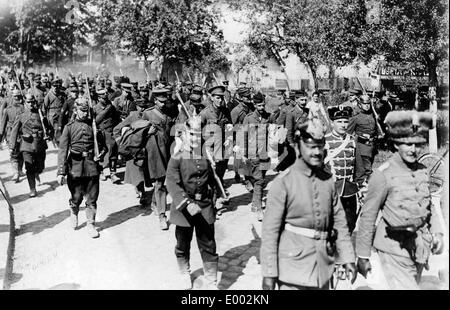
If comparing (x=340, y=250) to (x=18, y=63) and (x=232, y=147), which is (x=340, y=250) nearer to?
(x=232, y=147)

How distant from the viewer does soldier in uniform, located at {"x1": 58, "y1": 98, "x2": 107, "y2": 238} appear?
7798 millimetres

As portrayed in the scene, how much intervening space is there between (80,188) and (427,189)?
5.66 m

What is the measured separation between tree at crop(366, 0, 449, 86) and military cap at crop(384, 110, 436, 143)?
9.35m

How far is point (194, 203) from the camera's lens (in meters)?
5.49

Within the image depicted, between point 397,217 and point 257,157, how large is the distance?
14.9 ft

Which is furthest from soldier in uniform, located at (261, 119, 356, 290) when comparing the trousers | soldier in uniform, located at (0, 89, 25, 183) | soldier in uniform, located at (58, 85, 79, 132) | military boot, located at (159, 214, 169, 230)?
soldier in uniform, located at (58, 85, 79, 132)

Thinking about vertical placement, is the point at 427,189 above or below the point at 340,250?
Answer: above

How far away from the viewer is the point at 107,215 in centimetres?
902

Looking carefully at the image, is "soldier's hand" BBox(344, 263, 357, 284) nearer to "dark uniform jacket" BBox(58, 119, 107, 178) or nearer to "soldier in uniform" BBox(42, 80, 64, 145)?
"dark uniform jacket" BBox(58, 119, 107, 178)

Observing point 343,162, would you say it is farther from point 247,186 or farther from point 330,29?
point 330,29

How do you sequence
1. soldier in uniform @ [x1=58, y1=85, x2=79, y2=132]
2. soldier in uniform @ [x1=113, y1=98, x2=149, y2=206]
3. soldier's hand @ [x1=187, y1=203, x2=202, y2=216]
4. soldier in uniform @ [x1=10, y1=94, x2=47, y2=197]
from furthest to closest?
soldier in uniform @ [x1=58, y1=85, x2=79, y2=132] → soldier in uniform @ [x1=10, y1=94, x2=47, y2=197] → soldier in uniform @ [x1=113, y1=98, x2=149, y2=206] → soldier's hand @ [x1=187, y1=203, x2=202, y2=216]

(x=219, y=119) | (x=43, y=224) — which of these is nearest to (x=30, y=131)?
(x=43, y=224)
